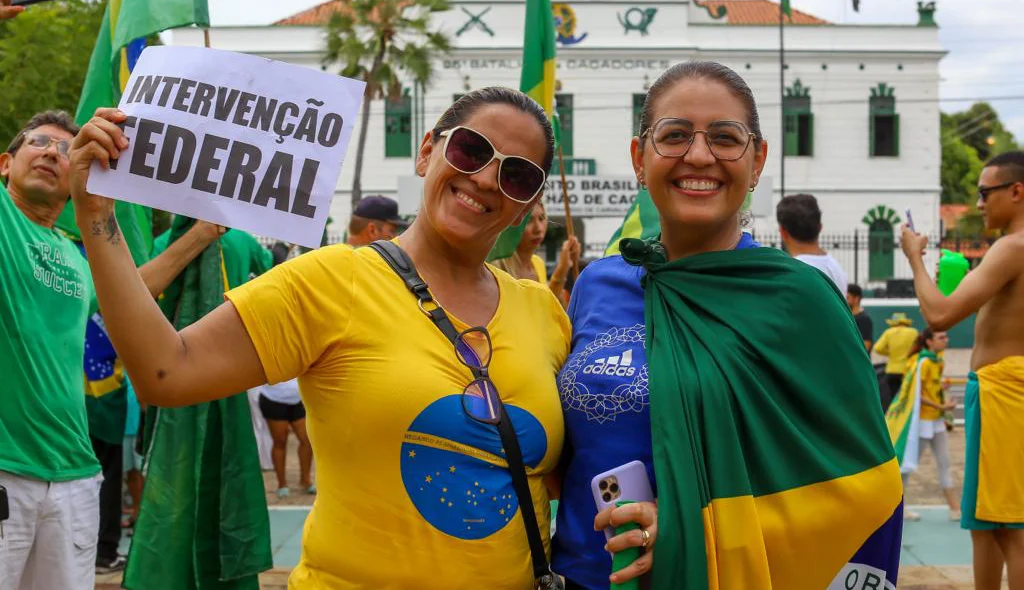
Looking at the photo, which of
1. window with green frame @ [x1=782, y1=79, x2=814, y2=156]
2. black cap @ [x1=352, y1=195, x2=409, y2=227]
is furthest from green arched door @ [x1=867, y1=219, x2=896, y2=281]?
black cap @ [x1=352, y1=195, x2=409, y2=227]

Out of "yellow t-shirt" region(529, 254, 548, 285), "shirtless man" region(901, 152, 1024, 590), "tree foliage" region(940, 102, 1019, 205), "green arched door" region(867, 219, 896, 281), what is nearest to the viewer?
"shirtless man" region(901, 152, 1024, 590)

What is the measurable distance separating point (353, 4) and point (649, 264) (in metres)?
25.6

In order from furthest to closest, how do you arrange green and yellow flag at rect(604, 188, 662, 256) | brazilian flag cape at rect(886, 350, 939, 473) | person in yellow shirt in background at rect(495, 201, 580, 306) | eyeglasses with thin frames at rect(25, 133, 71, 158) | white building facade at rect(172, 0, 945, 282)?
1. white building facade at rect(172, 0, 945, 282)
2. brazilian flag cape at rect(886, 350, 939, 473)
3. person in yellow shirt in background at rect(495, 201, 580, 306)
4. green and yellow flag at rect(604, 188, 662, 256)
5. eyeglasses with thin frames at rect(25, 133, 71, 158)

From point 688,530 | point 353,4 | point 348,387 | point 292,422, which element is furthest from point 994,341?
point 353,4

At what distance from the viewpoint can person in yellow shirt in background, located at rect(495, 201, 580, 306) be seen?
5.82m

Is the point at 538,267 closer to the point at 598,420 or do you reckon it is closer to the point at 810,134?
the point at 598,420

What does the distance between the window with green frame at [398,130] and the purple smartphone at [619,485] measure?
103ft

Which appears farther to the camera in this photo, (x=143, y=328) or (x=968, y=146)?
(x=968, y=146)

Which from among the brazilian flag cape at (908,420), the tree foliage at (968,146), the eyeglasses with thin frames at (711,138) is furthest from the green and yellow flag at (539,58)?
the tree foliage at (968,146)

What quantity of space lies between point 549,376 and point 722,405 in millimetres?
422

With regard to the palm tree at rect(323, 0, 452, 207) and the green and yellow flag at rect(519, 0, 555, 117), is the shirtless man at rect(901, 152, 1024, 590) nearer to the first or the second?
the green and yellow flag at rect(519, 0, 555, 117)

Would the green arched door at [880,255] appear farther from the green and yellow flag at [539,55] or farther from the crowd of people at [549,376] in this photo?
the crowd of people at [549,376]

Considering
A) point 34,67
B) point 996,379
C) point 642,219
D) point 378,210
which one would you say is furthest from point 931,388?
point 34,67

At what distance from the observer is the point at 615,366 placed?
2.29m
